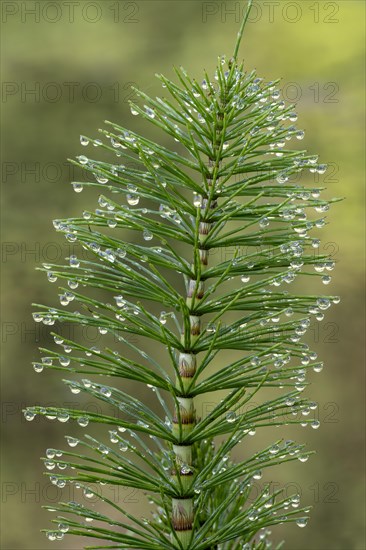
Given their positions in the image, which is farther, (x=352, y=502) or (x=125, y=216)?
(x=352, y=502)

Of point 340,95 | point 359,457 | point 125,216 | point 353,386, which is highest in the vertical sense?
point 340,95

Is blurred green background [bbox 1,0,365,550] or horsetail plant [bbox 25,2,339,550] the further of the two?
blurred green background [bbox 1,0,365,550]

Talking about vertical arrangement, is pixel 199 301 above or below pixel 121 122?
below

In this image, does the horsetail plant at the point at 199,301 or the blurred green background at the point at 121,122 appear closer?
the horsetail plant at the point at 199,301

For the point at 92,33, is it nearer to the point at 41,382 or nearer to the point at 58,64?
the point at 58,64

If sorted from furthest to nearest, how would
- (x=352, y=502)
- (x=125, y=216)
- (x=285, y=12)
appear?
(x=285, y=12) < (x=352, y=502) < (x=125, y=216)

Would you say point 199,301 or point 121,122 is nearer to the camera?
point 199,301

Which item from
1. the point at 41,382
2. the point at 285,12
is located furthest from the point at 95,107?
the point at 41,382

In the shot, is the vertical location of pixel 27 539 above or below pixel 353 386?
below
